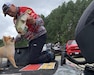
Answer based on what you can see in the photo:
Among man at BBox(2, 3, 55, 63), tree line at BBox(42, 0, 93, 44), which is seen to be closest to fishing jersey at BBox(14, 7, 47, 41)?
man at BBox(2, 3, 55, 63)

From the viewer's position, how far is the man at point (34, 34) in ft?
14.4

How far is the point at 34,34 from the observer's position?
15.3ft

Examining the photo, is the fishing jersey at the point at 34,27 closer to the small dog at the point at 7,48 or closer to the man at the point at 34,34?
the man at the point at 34,34

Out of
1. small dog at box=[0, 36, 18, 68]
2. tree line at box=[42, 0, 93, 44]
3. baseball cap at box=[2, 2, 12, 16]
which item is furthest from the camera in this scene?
tree line at box=[42, 0, 93, 44]

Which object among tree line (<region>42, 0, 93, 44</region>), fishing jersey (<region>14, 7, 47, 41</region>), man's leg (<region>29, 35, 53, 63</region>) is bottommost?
man's leg (<region>29, 35, 53, 63</region>)

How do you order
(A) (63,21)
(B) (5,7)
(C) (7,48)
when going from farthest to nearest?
(A) (63,21), (B) (5,7), (C) (7,48)

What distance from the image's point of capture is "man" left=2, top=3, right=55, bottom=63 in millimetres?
4395

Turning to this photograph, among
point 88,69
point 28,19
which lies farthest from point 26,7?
point 88,69

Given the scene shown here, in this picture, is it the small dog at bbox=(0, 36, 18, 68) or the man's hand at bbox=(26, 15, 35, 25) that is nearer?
the small dog at bbox=(0, 36, 18, 68)

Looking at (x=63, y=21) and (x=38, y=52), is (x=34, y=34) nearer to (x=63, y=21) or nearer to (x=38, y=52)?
(x=38, y=52)

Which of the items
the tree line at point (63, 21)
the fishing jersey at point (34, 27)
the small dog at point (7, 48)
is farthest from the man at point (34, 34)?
the tree line at point (63, 21)

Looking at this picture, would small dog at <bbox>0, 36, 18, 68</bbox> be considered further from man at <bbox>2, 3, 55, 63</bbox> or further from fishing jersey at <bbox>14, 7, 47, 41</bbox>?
fishing jersey at <bbox>14, 7, 47, 41</bbox>

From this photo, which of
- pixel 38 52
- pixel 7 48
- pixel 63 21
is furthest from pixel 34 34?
pixel 63 21

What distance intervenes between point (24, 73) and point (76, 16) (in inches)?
2364
